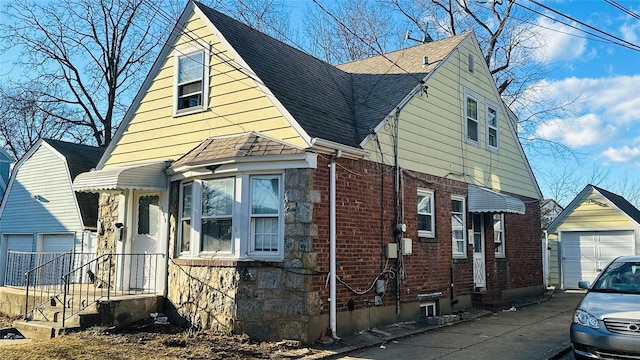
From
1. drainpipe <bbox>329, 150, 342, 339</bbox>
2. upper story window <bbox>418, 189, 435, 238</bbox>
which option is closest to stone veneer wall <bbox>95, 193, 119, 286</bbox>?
drainpipe <bbox>329, 150, 342, 339</bbox>

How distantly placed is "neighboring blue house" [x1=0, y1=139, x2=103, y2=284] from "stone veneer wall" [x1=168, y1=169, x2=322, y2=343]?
10.2 meters

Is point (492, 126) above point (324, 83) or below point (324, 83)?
below

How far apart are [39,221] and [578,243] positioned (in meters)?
20.4

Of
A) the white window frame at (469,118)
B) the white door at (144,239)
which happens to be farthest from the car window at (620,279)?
the white door at (144,239)

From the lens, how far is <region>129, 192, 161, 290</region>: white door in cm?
1145

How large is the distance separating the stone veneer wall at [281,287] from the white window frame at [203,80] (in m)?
3.05

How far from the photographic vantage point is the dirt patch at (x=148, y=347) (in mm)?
7820

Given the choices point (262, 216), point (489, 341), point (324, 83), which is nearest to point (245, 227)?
point (262, 216)

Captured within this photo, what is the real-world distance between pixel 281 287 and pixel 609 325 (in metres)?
4.86

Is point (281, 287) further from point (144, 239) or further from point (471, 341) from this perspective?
point (144, 239)

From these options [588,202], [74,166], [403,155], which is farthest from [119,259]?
[588,202]

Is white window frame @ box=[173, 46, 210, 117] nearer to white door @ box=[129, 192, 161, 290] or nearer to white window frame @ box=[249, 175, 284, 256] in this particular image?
white door @ box=[129, 192, 161, 290]

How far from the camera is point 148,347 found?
27.7 ft

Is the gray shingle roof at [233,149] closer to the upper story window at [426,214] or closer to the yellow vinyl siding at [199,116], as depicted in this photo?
the yellow vinyl siding at [199,116]
